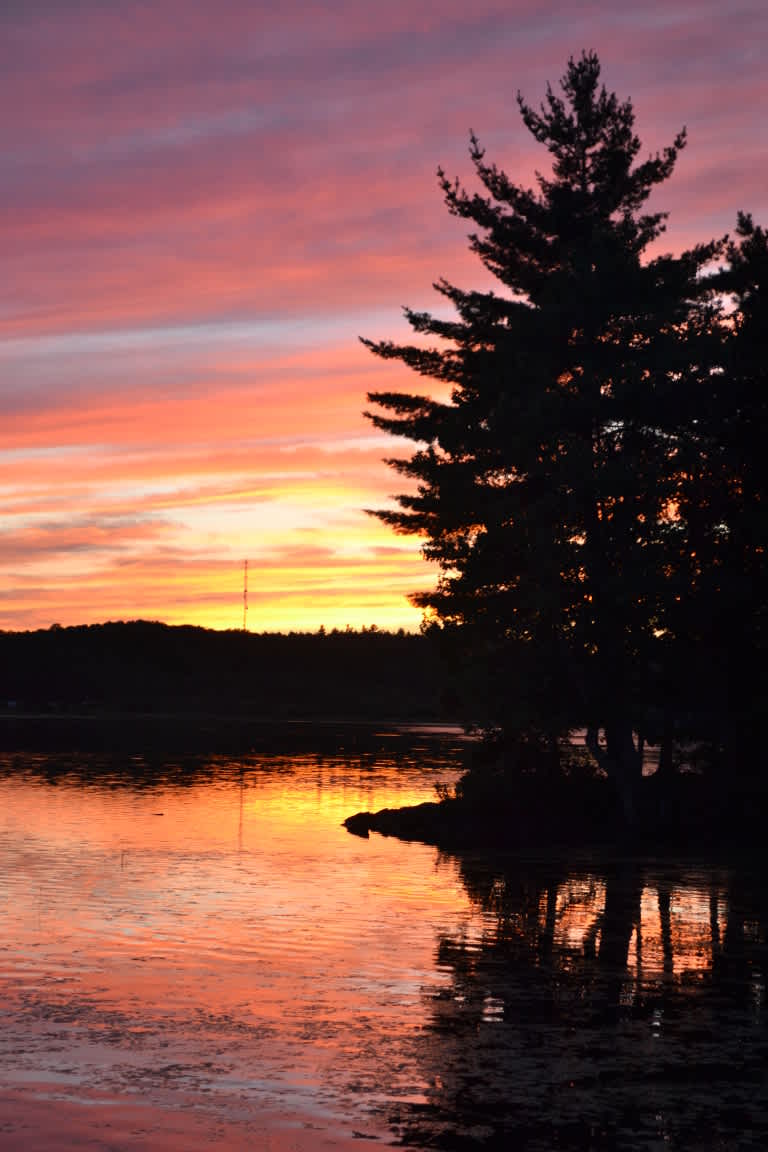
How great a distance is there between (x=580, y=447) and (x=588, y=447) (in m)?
0.55

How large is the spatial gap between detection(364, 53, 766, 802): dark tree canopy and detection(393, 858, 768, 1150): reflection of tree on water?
10.4 m

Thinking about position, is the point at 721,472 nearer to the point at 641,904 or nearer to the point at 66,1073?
the point at 641,904

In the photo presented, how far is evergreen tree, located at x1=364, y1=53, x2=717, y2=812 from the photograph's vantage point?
36.7 metres

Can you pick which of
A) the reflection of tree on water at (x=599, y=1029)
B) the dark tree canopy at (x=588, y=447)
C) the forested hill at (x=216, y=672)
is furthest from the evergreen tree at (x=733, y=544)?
the forested hill at (x=216, y=672)

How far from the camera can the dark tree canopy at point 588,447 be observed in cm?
3672

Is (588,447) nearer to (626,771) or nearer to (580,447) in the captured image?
A: (580,447)

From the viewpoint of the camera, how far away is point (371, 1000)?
1717cm

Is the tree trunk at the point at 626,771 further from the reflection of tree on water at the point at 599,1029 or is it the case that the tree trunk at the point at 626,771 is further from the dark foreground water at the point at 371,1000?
the reflection of tree on water at the point at 599,1029

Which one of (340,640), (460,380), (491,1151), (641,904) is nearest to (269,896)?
(641,904)

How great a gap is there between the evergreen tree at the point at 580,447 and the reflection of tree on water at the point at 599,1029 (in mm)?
10226

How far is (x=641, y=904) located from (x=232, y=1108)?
16.2 meters

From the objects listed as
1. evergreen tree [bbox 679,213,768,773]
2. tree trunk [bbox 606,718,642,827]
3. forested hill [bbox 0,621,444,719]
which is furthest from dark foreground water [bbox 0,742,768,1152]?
forested hill [bbox 0,621,444,719]

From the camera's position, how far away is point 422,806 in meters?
42.9

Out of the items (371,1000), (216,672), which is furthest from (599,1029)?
(216,672)
